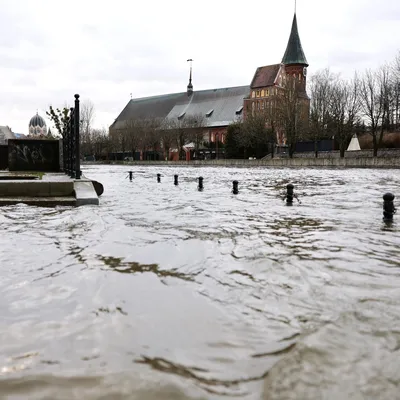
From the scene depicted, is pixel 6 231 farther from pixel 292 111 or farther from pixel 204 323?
pixel 292 111

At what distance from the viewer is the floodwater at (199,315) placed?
2594 millimetres

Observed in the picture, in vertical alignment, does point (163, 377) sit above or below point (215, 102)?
below

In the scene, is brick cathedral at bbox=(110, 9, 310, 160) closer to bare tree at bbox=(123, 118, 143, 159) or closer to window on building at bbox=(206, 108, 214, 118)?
window on building at bbox=(206, 108, 214, 118)

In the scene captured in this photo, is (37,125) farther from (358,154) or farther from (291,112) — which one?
(358,154)

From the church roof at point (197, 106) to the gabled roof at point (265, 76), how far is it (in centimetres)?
687

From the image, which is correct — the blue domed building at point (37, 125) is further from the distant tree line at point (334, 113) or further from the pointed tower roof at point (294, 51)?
the distant tree line at point (334, 113)

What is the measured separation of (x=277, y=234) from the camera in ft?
23.6

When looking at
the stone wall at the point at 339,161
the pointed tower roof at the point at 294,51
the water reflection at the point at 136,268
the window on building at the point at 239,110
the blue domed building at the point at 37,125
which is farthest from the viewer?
the blue domed building at the point at 37,125

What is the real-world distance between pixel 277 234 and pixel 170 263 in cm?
248

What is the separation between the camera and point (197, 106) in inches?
4023

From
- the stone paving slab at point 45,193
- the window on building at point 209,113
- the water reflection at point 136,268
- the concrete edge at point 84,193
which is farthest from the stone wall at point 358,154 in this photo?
the water reflection at point 136,268

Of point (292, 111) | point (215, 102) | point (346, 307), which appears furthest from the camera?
point (215, 102)

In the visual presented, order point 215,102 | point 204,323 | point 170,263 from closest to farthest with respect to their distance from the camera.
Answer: point 204,323 < point 170,263 < point 215,102

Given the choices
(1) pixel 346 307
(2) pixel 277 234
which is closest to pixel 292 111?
(2) pixel 277 234
